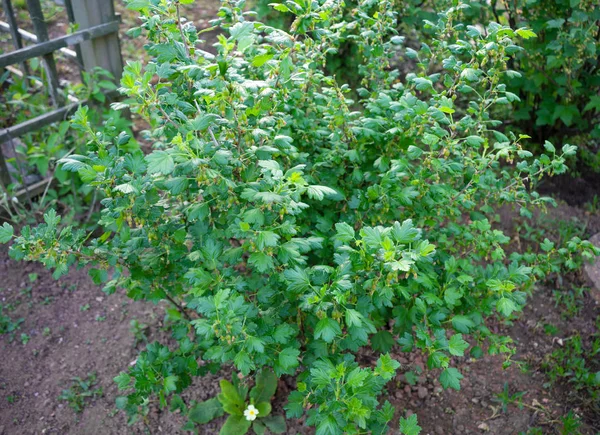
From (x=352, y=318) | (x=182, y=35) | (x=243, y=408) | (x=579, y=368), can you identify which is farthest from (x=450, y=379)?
(x=182, y=35)

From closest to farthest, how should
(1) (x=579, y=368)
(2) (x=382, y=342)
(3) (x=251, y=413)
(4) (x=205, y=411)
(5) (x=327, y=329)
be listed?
1. (5) (x=327, y=329)
2. (2) (x=382, y=342)
3. (3) (x=251, y=413)
4. (4) (x=205, y=411)
5. (1) (x=579, y=368)

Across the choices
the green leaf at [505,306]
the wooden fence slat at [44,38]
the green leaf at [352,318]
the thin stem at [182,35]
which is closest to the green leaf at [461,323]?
the green leaf at [505,306]

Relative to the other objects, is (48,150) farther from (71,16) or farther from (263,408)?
(263,408)

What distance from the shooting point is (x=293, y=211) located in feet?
6.41

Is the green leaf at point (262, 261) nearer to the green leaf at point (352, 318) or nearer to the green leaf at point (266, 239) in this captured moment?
the green leaf at point (266, 239)

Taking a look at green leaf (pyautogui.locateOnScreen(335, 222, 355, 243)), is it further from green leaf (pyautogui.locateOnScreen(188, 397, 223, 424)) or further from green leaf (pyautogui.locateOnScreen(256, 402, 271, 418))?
green leaf (pyautogui.locateOnScreen(188, 397, 223, 424))

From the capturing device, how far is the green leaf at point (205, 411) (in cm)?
291

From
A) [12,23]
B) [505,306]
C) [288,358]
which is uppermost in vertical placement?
[12,23]

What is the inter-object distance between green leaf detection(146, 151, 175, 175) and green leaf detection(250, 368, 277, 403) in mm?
1479

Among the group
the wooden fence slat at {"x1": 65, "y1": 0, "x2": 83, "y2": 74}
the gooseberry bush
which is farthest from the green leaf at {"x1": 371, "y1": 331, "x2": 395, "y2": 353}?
the wooden fence slat at {"x1": 65, "y1": 0, "x2": 83, "y2": 74}

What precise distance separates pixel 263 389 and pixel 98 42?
271 centimetres

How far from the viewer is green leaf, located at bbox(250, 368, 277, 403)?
292 cm

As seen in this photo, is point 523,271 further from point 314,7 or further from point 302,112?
point 314,7

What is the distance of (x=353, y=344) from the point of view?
220 centimetres
